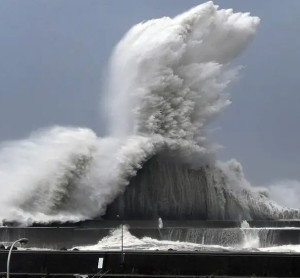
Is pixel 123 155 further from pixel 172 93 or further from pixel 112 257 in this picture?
pixel 112 257

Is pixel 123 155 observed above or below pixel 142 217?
above

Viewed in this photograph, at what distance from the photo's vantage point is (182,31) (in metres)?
40.2

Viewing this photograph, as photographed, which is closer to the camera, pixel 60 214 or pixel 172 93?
pixel 60 214

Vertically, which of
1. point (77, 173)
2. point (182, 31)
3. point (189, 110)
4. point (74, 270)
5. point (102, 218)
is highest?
point (182, 31)

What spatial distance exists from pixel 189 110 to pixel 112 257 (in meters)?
20.6

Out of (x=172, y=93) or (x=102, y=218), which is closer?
(x=102, y=218)

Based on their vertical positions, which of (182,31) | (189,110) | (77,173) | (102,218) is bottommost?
(102,218)

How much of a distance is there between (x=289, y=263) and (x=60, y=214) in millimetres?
19077

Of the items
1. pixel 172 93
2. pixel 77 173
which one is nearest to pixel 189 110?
pixel 172 93

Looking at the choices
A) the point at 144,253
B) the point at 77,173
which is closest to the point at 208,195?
the point at 77,173

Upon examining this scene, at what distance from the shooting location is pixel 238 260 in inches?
760

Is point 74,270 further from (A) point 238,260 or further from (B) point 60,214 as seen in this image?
(B) point 60,214

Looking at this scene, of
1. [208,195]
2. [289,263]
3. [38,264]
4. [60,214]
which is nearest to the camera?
[289,263]

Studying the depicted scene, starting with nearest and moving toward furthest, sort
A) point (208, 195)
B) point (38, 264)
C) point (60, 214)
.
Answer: point (38, 264)
point (60, 214)
point (208, 195)
